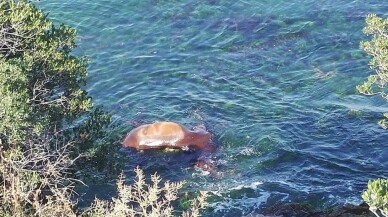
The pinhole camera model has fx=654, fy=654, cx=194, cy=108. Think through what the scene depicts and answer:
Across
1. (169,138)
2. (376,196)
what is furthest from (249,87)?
(376,196)

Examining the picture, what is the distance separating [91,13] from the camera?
40.1m

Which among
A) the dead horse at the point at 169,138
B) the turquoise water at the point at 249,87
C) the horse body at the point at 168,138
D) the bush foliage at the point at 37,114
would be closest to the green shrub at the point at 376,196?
the bush foliage at the point at 37,114

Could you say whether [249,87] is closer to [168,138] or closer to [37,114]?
[168,138]

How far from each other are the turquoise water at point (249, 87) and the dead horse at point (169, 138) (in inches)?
20.5

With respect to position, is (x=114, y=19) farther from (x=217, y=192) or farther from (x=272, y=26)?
(x=217, y=192)

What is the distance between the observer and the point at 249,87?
33344mm

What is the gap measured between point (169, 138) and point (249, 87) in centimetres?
624

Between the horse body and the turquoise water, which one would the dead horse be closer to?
the horse body

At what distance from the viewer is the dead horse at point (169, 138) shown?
29000 mm

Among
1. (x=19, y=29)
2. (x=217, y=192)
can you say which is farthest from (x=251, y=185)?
(x=19, y=29)

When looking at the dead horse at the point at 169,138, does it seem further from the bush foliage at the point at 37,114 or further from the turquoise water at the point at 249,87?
the bush foliage at the point at 37,114

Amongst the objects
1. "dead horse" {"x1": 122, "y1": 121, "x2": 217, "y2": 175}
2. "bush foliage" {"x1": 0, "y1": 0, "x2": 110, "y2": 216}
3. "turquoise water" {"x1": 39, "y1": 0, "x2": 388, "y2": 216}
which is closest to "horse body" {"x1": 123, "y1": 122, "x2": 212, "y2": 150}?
"dead horse" {"x1": 122, "y1": 121, "x2": 217, "y2": 175}

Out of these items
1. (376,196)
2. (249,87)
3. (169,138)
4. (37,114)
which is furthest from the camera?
(249,87)

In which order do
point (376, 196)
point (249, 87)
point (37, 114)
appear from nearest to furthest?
point (376, 196) < point (37, 114) < point (249, 87)
